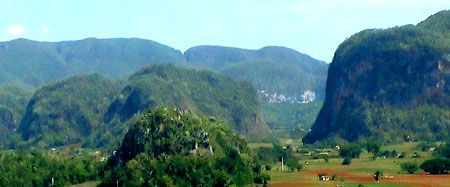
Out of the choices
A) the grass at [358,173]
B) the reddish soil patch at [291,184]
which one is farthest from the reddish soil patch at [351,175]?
the reddish soil patch at [291,184]

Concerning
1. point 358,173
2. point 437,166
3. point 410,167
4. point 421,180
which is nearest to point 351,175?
point 358,173

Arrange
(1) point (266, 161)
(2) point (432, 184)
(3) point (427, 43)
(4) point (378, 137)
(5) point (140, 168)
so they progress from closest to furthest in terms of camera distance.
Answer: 1. (2) point (432, 184)
2. (5) point (140, 168)
3. (1) point (266, 161)
4. (4) point (378, 137)
5. (3) point (427, 43)

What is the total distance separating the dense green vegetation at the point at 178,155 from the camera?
96.3m

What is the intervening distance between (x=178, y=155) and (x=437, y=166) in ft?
102

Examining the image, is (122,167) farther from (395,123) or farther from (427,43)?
(427,43)

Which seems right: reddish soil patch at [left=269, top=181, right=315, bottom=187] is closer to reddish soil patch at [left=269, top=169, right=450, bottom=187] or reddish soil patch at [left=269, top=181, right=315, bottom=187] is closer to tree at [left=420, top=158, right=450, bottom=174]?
reddish soil patch at [left=269, top=169, right=450, bottom=187]

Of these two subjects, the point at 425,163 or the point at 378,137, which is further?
the point at 378,137

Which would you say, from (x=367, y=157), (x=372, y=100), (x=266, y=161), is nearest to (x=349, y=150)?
(x=367, y=157)

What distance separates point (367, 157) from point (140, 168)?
Answer: 1947 inches

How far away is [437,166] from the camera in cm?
10869

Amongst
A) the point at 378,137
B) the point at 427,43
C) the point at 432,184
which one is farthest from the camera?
the point at 427,43

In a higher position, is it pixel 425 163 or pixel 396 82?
pixel 396 82

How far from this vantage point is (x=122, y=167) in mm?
105688

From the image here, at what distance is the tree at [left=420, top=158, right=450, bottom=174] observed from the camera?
108 meters
